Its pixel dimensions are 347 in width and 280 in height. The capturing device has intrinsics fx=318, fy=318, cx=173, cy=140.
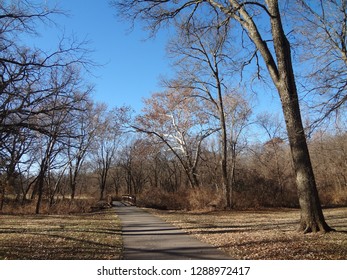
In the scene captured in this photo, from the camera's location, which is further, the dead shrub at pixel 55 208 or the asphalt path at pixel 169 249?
the dead shrub at pixel 55 208

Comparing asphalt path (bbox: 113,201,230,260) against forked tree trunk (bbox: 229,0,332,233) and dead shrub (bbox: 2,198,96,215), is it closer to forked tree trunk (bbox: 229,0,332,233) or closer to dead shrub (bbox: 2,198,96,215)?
forked tree trunk (bbox: 229,0,332,233)

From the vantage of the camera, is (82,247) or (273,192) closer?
(82,247)

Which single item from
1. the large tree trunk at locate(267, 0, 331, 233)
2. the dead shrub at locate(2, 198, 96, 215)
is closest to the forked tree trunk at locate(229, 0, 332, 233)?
the large tree trunk at locate(267, 0, 331, 233)

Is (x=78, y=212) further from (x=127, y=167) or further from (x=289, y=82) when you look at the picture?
(x=127, y=167)

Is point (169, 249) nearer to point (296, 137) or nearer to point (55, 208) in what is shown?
point (296, 137)

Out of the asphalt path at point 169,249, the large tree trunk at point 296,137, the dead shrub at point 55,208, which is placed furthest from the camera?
the dead shrub at point 55,208

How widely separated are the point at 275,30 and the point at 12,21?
26.2ft

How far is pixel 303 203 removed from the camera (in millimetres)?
9305

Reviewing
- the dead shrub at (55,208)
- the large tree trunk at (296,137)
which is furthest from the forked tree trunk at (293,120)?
the dead shrub at (55,208)

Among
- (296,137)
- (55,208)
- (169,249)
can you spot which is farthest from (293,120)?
(55,208)

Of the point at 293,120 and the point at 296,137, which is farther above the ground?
the point at 293,120

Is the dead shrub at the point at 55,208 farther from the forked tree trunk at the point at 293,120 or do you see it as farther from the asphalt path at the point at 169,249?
the forked tree trunk at the point at 293,120

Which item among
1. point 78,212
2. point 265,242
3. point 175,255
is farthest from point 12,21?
point 78,212

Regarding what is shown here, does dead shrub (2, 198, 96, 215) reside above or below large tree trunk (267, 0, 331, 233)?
below
